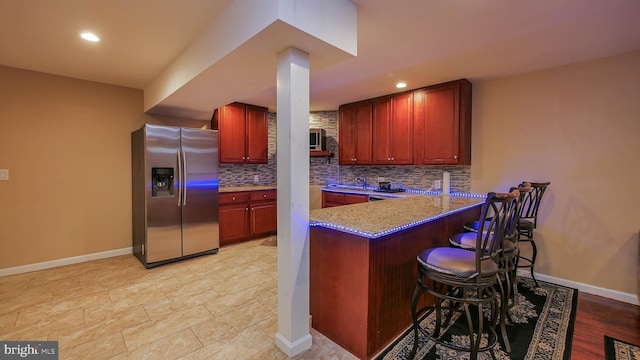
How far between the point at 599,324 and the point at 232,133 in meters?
4.72

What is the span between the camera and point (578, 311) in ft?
7.81

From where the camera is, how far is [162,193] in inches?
136

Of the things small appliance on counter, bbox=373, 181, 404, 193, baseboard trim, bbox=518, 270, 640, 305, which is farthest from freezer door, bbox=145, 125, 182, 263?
baseboard trim, bbox=518, 270, 640, 305

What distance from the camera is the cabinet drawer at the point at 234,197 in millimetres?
4102

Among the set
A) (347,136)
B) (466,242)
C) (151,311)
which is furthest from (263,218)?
(466,242)

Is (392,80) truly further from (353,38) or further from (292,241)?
(292,241)

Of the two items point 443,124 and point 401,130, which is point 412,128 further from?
point 443,124

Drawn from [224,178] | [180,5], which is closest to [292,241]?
[180,5]

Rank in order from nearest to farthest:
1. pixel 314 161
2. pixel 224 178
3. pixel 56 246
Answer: pixel 56 246 < pixel 224 178 < pixel 314 161

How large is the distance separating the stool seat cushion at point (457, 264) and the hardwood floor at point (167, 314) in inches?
34.0

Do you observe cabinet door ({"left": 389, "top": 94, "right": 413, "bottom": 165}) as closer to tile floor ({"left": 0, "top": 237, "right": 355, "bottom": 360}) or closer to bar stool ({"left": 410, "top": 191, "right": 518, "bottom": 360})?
bar stool ({"left": 410, "top": 191, "right": 518, "bottom": 360})

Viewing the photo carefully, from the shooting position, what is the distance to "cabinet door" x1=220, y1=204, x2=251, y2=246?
4.14 metres

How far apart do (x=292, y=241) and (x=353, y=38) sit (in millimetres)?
1470

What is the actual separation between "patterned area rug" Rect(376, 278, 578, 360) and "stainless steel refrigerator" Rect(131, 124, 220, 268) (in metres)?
2.84
